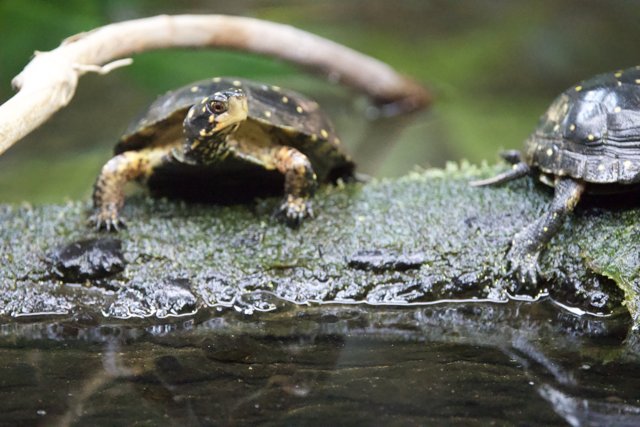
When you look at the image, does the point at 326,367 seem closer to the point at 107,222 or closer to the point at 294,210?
the point at 294,210

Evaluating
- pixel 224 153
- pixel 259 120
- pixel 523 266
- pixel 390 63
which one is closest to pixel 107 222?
pixel 224 153

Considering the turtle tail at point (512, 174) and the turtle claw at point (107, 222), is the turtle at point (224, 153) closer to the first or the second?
the turtle claw at point (107, 222)

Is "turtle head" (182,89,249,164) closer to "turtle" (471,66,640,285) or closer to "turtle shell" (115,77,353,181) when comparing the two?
"turtle shell" (115,77,353,181)

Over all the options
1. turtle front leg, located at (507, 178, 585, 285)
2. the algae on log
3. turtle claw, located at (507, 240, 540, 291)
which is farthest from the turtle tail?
turtle claw, located at (507, 240, 540, 291)

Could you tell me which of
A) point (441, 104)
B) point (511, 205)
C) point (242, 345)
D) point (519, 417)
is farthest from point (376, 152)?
point (519, 417)

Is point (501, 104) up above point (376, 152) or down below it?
above

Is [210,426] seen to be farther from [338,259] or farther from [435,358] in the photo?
[338,259]
